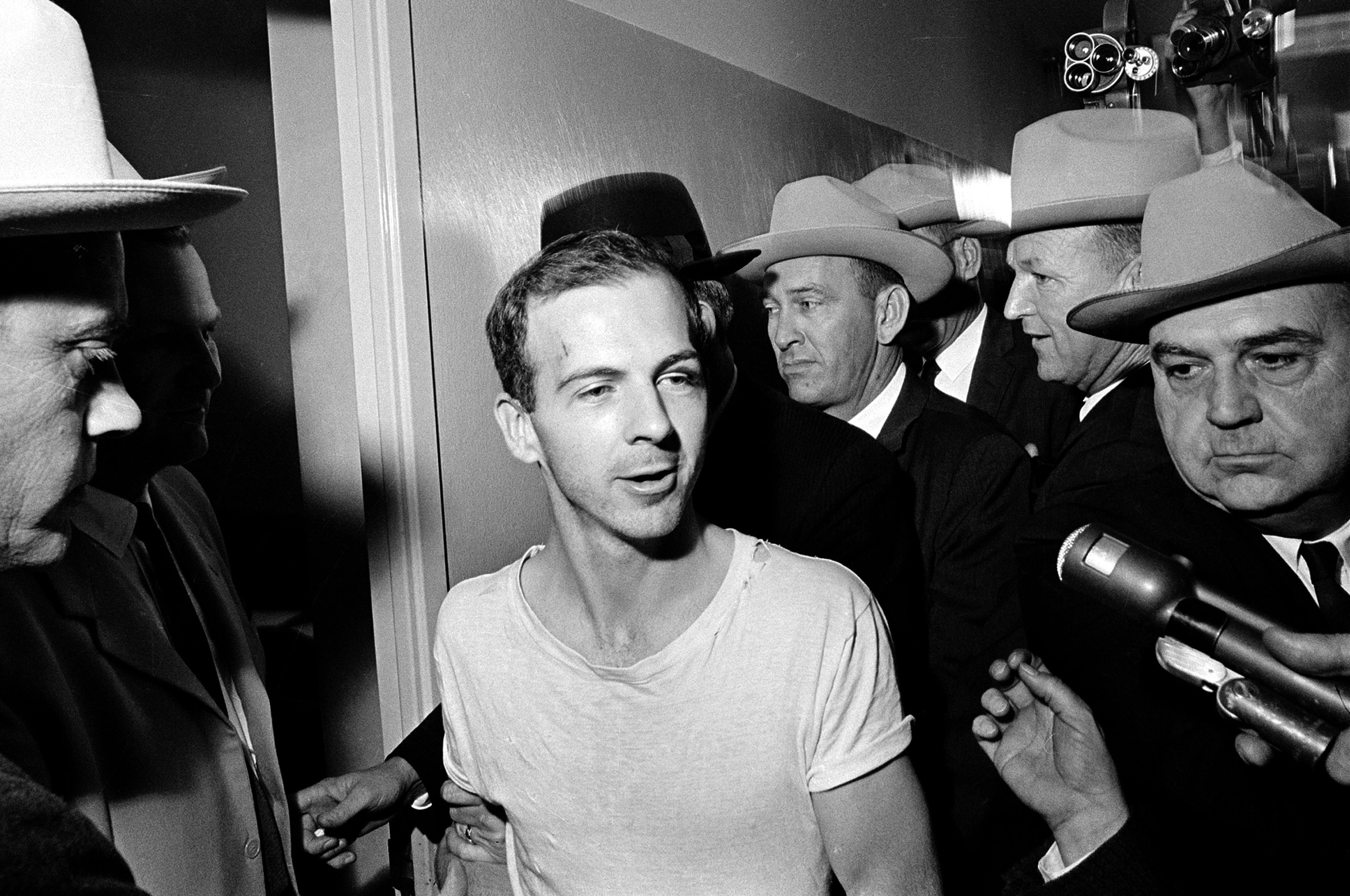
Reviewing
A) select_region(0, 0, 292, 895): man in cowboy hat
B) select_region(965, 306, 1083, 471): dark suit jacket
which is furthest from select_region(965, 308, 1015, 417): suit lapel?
select_region(0, 0, 292, 895): man in cowboy hat

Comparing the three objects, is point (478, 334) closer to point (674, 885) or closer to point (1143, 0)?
point (674, 885)

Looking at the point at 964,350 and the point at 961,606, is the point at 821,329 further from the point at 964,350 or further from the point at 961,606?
the point at 961,606

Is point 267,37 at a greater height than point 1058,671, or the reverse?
point 267,37

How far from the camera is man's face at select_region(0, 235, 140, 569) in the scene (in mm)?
830

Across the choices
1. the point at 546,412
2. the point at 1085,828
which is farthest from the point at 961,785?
the point at 546,412

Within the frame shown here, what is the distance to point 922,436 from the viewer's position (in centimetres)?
127

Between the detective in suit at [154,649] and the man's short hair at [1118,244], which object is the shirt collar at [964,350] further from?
the detective in suit at [154,649]

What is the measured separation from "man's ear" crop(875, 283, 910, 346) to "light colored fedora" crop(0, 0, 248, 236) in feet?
2.43

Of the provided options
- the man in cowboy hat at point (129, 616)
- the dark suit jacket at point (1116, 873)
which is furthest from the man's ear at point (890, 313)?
the man in cowboy hat at point (129, 616)

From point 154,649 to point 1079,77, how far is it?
1.14 metres

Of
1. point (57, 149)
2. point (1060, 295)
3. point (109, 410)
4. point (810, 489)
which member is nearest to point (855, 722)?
point (810, 489)

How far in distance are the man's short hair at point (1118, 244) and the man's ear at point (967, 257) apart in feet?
0.42

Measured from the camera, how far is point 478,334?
1369mm

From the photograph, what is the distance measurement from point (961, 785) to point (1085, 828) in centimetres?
13
